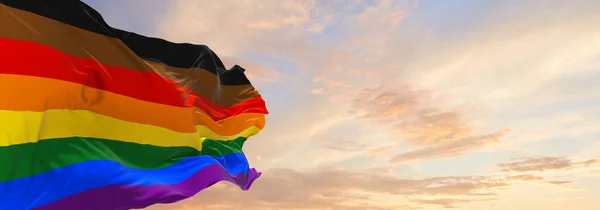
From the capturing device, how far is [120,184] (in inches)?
486

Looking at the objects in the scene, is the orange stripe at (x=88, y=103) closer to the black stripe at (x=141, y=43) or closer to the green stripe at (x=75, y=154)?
the green stripe at (x=75, y=154)

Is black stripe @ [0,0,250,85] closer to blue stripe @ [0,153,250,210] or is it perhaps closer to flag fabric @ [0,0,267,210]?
flag fabric @ [0,0,267,210]

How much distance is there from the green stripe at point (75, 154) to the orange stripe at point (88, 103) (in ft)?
2.44

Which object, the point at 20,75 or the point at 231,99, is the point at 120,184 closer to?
the point at 20,75

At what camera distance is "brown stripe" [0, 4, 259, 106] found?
11195mm

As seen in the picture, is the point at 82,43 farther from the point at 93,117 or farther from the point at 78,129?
the point at 78,129

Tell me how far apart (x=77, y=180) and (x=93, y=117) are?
1800 mm

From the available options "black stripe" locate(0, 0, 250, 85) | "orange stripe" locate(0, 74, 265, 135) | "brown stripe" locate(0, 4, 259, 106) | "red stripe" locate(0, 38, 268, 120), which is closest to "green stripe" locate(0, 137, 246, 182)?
"orange stripe" locate(0, 74, 265, 135)

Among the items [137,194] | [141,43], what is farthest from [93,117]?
[141,43]

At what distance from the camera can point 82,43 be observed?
12953 mm

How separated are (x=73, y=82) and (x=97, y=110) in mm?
1001

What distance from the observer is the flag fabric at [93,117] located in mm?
10633

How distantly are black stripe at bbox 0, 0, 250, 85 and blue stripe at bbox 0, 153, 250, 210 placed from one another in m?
3.68

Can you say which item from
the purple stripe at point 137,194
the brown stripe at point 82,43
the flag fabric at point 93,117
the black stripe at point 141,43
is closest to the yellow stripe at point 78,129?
the flag fabric at point 93,117
